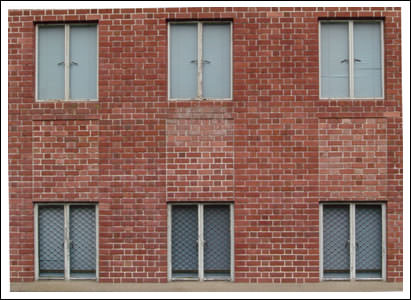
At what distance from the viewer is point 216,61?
9281 millimetres

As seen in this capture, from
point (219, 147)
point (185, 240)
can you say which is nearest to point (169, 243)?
point (185, 240)

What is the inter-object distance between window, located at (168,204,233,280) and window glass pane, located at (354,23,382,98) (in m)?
3.17

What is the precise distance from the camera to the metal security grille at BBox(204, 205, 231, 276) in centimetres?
917

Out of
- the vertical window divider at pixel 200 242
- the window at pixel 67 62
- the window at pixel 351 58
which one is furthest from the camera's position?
the window at pixel 67 62

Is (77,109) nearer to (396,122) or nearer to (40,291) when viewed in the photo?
(40,291)

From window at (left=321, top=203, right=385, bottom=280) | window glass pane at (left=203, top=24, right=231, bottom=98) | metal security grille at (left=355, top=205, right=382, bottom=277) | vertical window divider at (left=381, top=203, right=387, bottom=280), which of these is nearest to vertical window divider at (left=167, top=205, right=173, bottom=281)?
window glass pane at (left=203, top=24, right=231, bottom=98)

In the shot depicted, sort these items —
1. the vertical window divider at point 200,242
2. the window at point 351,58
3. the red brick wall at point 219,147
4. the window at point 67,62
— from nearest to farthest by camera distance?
1. the red brick wall at point 219,147
2. the vertical window divider at point 200,242
3. the window at point 351,58
4. the window at point 67,62

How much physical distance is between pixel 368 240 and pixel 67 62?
6.14 meters

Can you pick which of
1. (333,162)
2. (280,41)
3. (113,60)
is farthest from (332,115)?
(113,60)

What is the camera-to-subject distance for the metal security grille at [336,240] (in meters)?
9.14

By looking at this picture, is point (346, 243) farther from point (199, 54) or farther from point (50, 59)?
point (50, 59)

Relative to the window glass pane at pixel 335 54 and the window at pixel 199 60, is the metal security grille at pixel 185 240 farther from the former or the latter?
the window glass pane at pixel 335 54

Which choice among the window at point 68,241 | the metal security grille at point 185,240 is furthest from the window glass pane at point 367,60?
the window at point 68,241

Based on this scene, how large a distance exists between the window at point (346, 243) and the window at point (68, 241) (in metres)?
4.04
